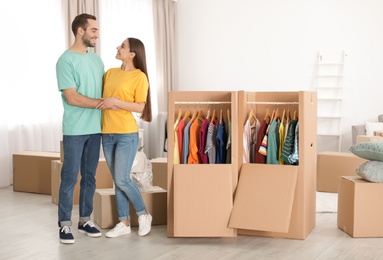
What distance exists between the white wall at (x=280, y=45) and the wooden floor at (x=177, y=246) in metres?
4.43

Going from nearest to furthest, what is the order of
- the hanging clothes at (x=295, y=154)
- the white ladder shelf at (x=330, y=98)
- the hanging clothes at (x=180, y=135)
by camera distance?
1. the hanging clothes at (x=295, y=154)
2. the hanging clothes at (x=180, y=135)
3. the white ladder shelf at (x=330, y=98)

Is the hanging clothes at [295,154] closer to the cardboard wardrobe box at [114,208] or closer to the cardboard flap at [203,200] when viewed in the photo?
the cardboard flap at [203,200]

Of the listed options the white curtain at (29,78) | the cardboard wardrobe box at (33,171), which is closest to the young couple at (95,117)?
the cardboard wardrobe box at (33,171)

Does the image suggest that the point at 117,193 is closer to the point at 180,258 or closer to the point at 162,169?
the point at 180,258

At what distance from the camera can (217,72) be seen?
364 inches

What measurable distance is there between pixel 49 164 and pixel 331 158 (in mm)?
2715

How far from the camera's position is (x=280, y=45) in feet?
28.5

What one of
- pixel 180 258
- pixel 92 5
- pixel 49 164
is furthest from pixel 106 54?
pixel 180 258

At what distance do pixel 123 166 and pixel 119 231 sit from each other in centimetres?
46

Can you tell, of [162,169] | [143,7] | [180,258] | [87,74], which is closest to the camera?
[180,258]

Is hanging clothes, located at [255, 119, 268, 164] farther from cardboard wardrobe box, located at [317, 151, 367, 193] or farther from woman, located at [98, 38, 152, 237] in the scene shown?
cardboard wardrobe box, located at [317, 151, 367, 193]

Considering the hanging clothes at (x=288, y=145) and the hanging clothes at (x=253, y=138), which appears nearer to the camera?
the hanging clothes at (x=288, y=145)

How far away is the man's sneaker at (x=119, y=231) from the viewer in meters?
3.85

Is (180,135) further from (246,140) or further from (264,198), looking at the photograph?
(264,198)
